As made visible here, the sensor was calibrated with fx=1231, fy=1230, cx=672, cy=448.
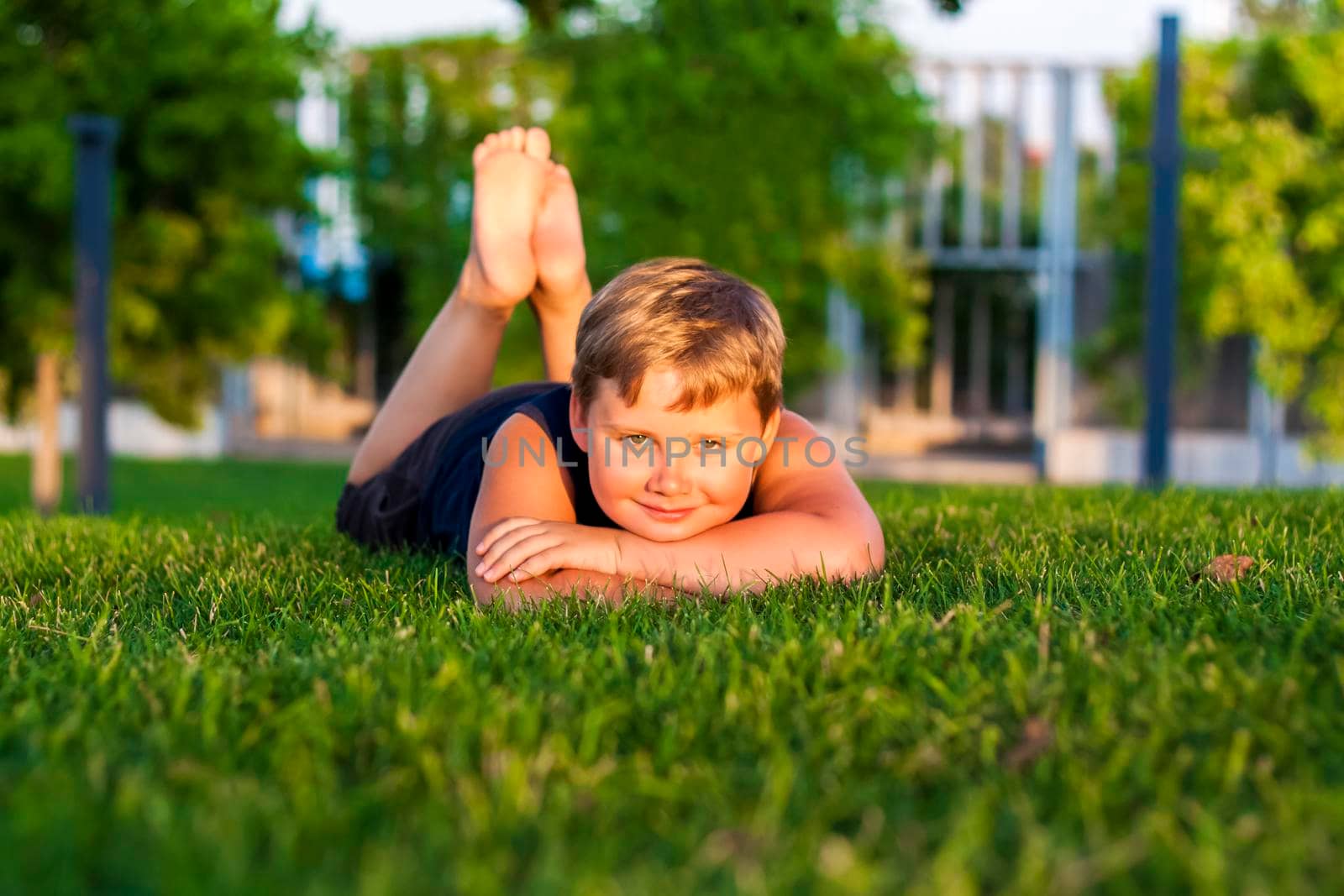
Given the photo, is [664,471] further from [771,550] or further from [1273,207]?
[1273,207]

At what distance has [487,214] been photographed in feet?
13.8

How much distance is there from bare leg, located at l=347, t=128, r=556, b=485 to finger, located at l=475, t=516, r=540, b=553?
1.52 meters

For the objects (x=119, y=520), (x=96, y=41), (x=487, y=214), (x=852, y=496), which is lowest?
(x=119, y=520)

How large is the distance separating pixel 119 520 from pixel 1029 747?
172 inches

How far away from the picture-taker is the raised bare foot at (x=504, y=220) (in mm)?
4191

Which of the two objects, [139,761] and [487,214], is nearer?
[139,761]

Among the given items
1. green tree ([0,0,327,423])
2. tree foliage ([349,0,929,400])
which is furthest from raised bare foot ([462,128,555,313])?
tree foliage ([349,0,929,400])

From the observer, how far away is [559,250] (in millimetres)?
4258

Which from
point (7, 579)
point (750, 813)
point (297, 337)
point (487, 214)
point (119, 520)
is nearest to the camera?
point (750, 813)

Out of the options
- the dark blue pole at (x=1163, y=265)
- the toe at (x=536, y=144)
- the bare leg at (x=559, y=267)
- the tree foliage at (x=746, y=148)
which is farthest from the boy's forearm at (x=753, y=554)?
the tree foliage at (x=746, y=148)

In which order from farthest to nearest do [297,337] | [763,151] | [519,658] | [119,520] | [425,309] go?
[425,309] → [763,151] → [297,337] → [119,520] → [519,658]

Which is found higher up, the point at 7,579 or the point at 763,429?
the point at 763,429

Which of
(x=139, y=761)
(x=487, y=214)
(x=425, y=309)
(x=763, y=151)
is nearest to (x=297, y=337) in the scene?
(x=425, y=309)

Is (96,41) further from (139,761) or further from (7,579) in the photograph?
(139,761)
